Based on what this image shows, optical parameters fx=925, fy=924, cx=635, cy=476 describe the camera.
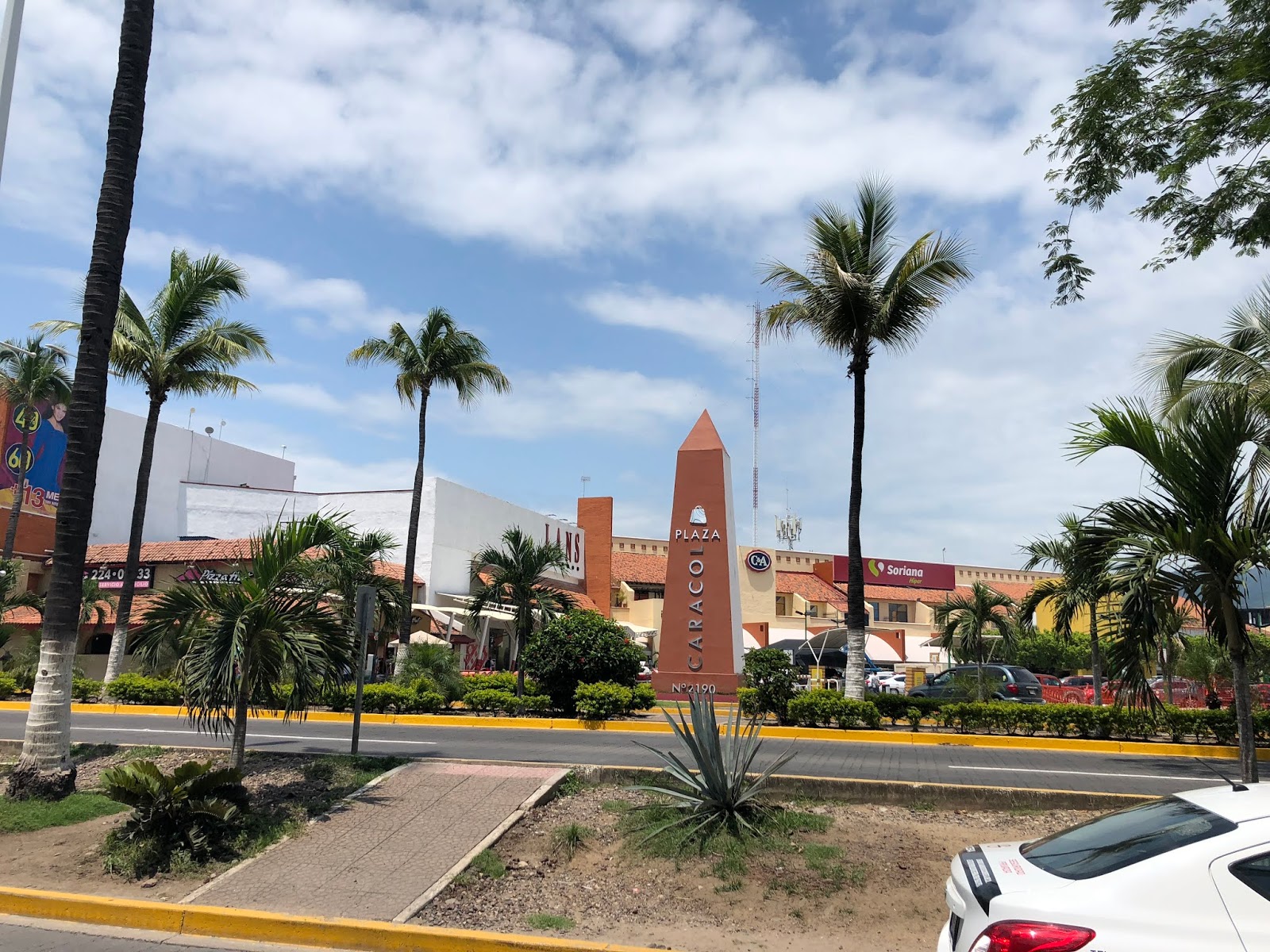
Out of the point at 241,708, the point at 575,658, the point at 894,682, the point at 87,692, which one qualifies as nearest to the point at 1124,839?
the point at 241,708

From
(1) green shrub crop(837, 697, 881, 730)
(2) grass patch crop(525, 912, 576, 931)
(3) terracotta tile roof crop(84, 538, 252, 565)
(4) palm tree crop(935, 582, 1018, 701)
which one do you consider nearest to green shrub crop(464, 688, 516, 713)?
(1) green shrub crop(837, 697, 881, 730)

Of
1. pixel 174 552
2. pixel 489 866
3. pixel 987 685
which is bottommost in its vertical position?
pixel 489 866

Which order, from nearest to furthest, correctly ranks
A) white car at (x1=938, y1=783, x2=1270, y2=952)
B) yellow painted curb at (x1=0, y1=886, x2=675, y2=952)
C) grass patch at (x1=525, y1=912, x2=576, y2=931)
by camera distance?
white car at (x1=938, y1=783, x2=1270, y2=952) < yellow painted curb at (x1=0, y1=886, x2=675, y2=952) < grass patch at (x1=525, y1=912, x2=576, y2=931)

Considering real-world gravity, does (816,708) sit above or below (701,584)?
below

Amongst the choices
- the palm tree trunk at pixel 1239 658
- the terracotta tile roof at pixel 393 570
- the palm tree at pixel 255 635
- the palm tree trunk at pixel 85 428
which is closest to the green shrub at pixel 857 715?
the palm tree trunk at pixel 1239 658

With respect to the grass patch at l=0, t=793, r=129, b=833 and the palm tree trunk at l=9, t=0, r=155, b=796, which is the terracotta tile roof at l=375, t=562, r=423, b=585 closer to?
the palm tree trunk at l=9, t=0, r=155, b=796

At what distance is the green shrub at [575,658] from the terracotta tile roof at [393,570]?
9838mm

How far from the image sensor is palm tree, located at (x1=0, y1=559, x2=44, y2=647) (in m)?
24.4

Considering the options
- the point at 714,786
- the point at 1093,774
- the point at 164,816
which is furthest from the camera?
the point at 1093,774

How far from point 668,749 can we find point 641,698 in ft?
15.6

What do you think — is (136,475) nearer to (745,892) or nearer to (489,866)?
(489,866)

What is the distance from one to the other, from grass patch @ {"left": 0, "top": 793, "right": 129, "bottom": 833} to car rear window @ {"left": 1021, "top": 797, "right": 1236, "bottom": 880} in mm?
8118

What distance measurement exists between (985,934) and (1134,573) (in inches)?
222

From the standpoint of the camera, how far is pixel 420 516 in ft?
107
